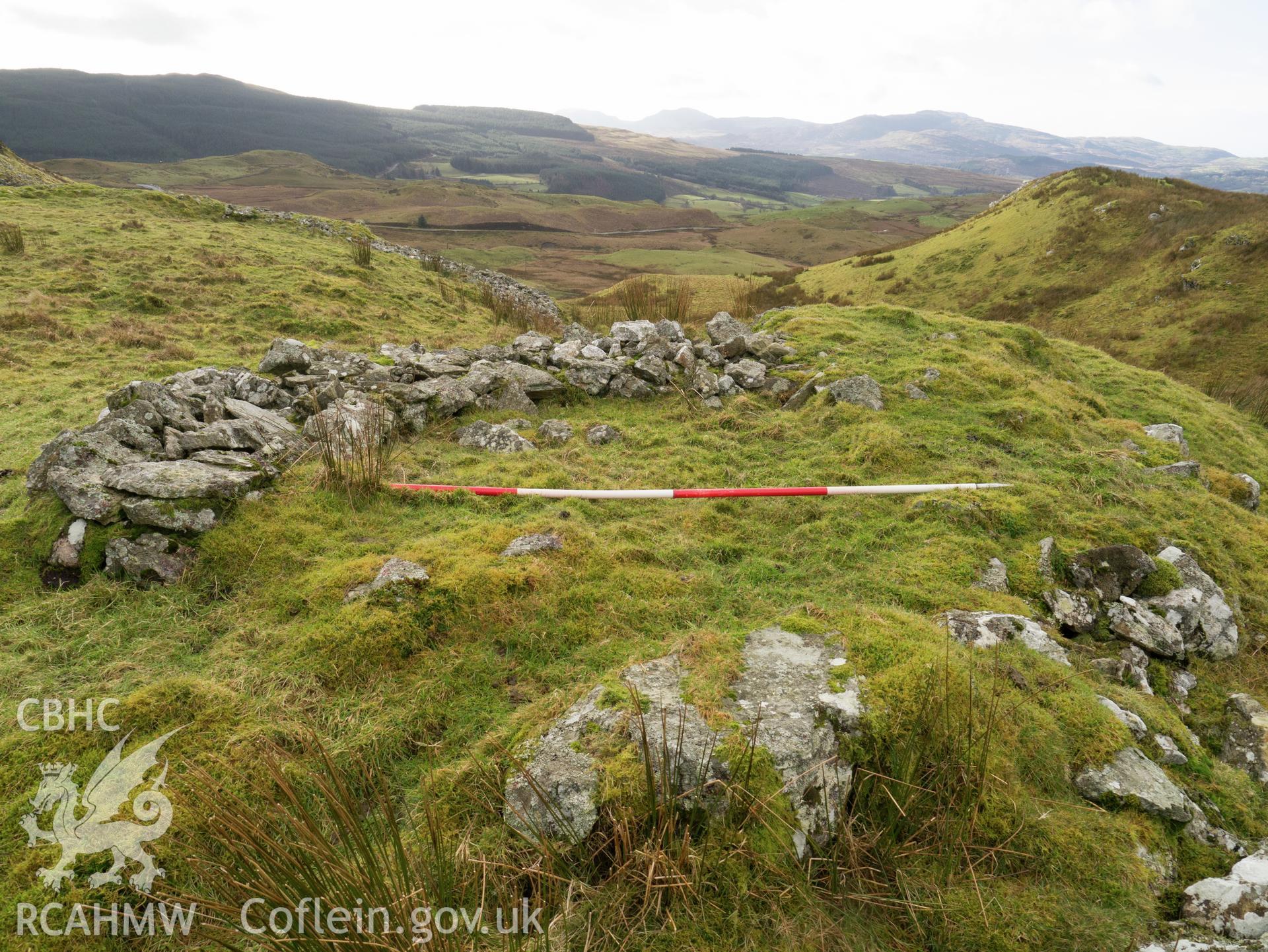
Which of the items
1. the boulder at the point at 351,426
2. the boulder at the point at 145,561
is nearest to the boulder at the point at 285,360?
the boulder at the point at 351,426

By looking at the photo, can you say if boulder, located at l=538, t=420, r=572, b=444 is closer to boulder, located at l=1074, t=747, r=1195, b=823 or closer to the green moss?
boulder, located at l=1074, t=747, r=1195, b=823

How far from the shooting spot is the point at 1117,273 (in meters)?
23.9

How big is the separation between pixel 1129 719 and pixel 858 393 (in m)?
6.10

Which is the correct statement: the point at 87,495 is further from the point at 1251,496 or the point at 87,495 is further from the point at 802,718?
the point at 1251,496

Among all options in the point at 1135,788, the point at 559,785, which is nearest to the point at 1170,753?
the point at 1135,788

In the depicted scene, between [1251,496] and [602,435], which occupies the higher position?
[602,435]

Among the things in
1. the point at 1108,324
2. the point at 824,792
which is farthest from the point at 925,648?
the point at 1108,324

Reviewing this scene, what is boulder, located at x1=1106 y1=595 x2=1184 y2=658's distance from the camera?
5.10m

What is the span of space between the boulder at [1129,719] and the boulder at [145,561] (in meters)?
7.47

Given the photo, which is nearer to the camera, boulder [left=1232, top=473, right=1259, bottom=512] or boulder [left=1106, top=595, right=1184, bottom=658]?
boulder [left=1106, top=595, right=1184, bottom=658]

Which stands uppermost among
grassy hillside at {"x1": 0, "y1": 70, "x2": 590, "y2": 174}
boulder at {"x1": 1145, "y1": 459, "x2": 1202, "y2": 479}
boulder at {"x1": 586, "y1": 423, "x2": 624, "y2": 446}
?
grassy hillside at {"x1": 0, "y1": 70, "x2": 590, "y2": 174}

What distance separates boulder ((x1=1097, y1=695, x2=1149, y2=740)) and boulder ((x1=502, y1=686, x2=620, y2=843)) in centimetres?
351

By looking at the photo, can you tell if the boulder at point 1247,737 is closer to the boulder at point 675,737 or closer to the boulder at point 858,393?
the boulder at point 675,737

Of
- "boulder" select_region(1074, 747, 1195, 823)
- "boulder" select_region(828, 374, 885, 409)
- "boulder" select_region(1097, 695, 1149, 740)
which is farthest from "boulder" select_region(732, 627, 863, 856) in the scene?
"boulder" select_region(828, 374, 885, 409)
